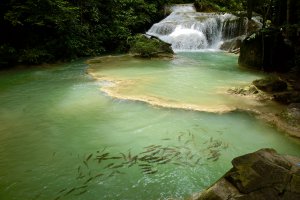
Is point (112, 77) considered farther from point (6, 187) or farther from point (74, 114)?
point (6, 187)

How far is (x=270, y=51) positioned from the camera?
11.1 meters

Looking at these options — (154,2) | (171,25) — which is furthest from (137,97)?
(154,2)

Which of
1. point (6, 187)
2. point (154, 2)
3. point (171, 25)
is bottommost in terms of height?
point (6, 187)

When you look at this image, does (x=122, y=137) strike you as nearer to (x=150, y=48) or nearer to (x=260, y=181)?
(x=260, y=181)

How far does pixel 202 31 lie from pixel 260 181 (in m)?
15.8

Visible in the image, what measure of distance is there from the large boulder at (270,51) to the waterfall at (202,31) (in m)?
6.02

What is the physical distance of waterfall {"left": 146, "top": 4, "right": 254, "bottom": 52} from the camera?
57.3 feet

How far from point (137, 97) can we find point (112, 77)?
113 inches

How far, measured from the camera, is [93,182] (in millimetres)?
4031

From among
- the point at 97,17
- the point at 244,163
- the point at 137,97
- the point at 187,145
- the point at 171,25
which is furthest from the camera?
the point at 171,25

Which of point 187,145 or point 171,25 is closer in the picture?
point 187,145

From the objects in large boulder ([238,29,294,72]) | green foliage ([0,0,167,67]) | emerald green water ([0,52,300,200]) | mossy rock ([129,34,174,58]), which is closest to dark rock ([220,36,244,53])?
mossy rock ([129,34,174,58])

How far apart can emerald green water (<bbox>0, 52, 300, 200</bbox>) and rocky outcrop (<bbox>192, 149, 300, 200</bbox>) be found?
84 centimetres

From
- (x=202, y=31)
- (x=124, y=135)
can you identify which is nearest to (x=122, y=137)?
(x=124, y=135)
